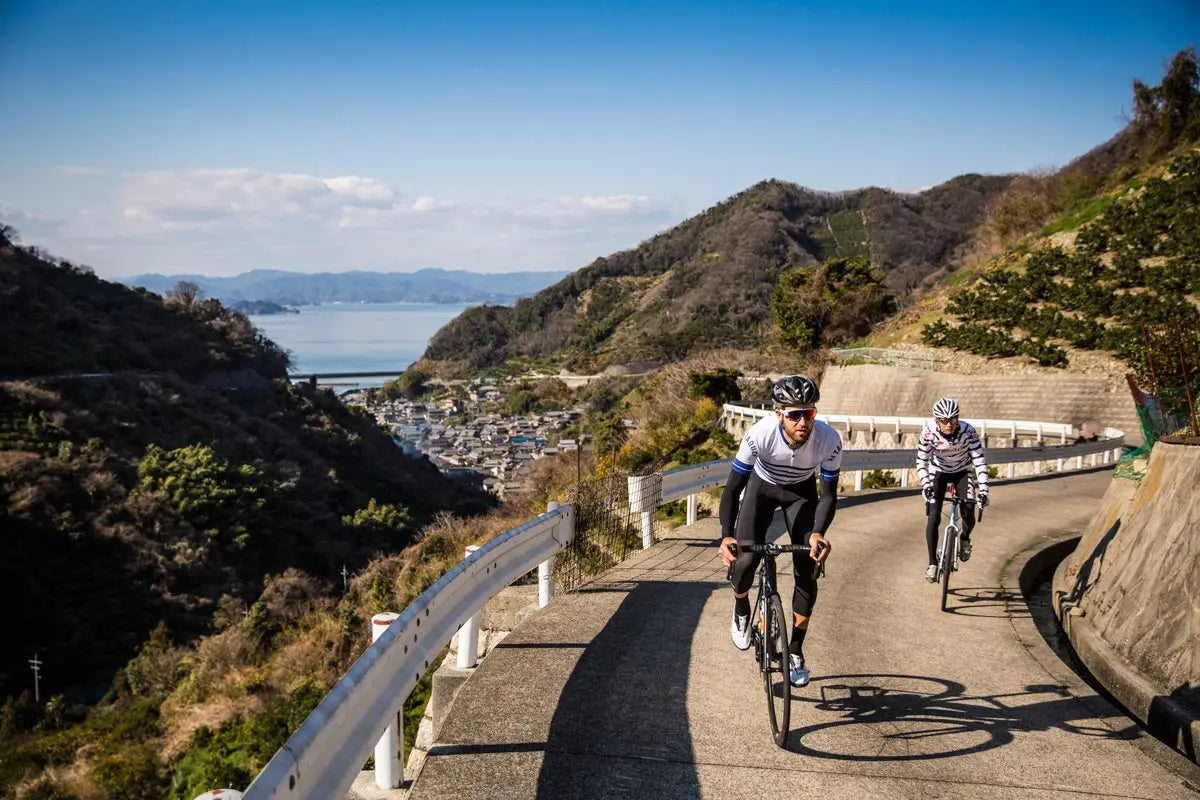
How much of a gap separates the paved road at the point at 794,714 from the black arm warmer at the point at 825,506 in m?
1.20

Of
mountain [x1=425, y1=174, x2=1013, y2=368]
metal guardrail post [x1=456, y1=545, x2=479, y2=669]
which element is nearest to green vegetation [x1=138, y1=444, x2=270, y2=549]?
metal guardrail post [x1=456, y1=545, x2=479, y2=669]

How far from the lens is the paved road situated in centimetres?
483

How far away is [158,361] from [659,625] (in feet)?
249

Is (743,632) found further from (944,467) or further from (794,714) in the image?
(944,467)

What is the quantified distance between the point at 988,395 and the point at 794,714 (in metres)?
32.2

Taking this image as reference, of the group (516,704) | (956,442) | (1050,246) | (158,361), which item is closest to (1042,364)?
(1050,246)

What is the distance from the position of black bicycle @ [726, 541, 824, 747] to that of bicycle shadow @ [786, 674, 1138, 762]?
17 centimetres

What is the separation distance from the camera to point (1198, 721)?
18.4 feet

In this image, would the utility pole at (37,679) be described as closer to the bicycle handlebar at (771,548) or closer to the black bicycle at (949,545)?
the black bicycle at (949,545)

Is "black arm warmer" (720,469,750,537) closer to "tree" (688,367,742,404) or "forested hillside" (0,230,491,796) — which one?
"forested hillside" (0,230,491,796)

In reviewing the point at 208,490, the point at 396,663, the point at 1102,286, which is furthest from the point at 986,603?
the point at 208,490

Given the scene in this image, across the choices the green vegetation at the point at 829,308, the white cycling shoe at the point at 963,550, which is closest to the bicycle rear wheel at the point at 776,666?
the white cycling shoe at the point at 963,550

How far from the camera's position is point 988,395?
35.1m

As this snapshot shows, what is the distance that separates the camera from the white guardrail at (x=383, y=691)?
342 centimetres
